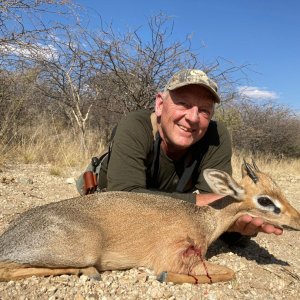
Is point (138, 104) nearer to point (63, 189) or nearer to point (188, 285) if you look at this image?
point (63, 189)

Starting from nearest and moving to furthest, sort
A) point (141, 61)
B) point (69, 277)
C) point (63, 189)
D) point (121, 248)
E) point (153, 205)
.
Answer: point (69, 277), point (121, 248), point (153, 205), point (63, 189), point (141, 61)

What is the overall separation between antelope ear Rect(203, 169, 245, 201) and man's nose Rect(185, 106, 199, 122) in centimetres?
71

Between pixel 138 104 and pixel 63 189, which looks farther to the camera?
pixel 138 104

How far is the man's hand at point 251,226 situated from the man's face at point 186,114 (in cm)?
103

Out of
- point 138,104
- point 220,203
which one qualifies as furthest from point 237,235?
point 138,104

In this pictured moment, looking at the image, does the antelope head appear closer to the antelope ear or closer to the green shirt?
the antelope ear

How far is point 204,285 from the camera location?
12.2 ft

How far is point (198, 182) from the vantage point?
207 inches

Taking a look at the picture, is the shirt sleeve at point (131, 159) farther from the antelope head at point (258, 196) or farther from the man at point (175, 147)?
the antelope head at point (258, 196)

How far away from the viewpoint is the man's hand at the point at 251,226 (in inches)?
158

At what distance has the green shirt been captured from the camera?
14.8 feet

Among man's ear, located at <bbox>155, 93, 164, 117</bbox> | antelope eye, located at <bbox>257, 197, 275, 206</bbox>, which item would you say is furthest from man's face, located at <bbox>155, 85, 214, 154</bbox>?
antelope eye, located at <bbox>257, 197, 275, 206</bbox>

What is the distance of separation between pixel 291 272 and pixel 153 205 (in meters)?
1.57

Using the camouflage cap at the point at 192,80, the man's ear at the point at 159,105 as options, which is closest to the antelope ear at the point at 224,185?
the camouflage cap at the point at 192,80
